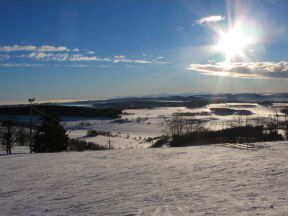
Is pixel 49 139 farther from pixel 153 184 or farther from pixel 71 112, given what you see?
pixel 71 112

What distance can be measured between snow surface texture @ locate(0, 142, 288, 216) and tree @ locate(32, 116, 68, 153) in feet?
64.7

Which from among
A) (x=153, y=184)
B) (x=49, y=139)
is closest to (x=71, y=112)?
(x=49, y=139)

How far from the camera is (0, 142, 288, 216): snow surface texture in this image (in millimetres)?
9711

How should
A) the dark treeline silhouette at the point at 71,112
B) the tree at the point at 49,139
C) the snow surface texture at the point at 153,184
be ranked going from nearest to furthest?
the snow surface texture at the point at 153,184
the tree at the point at 49,139
the dark treeline silhouette at the point at 71,112

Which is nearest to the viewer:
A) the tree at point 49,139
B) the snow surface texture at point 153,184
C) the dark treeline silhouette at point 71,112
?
the snow surface texture at point 153,184

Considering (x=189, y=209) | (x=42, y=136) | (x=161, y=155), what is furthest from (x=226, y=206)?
(x=42, y=136)

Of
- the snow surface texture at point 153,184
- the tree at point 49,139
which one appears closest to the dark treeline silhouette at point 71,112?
the tree at point 49,139

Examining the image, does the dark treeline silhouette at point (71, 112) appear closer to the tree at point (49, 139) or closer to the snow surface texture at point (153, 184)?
the tree at point (49, 139)

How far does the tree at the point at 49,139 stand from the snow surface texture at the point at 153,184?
776 inches

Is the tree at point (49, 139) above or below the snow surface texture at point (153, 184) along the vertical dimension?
below

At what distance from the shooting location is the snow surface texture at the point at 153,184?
9711 millimetres

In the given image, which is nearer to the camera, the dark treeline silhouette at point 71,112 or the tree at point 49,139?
the tree at point 49,139

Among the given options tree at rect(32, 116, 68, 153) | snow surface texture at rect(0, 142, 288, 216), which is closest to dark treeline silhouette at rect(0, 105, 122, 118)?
tree at rect(32, 116, 68, 153)

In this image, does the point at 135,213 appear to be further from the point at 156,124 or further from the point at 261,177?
the point at 156,124
